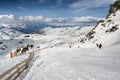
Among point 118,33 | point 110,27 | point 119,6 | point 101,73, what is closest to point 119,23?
point 110,27

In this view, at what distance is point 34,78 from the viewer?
1608 centimetres

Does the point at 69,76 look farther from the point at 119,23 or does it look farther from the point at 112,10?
the point at 112,10

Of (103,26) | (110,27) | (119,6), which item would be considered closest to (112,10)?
(119,6)

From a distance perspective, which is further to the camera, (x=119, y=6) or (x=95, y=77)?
(x=119, y=6)

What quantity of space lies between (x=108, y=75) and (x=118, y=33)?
167 ft

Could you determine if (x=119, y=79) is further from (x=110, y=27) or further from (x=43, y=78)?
(x=110, y=27)

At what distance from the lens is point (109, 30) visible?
2904 inches

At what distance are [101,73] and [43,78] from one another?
487 centimetres

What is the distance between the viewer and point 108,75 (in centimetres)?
1495

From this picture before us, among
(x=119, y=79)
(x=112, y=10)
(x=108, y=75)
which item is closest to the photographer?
(x=119, y=79)

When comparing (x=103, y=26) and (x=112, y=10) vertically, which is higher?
(x=112, y=10)

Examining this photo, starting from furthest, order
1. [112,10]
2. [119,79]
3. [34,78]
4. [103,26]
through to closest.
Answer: [112,10], [103,26], [34,78], [119,79]

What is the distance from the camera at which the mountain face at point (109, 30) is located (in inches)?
2466

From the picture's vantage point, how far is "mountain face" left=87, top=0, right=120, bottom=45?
62641 mm
